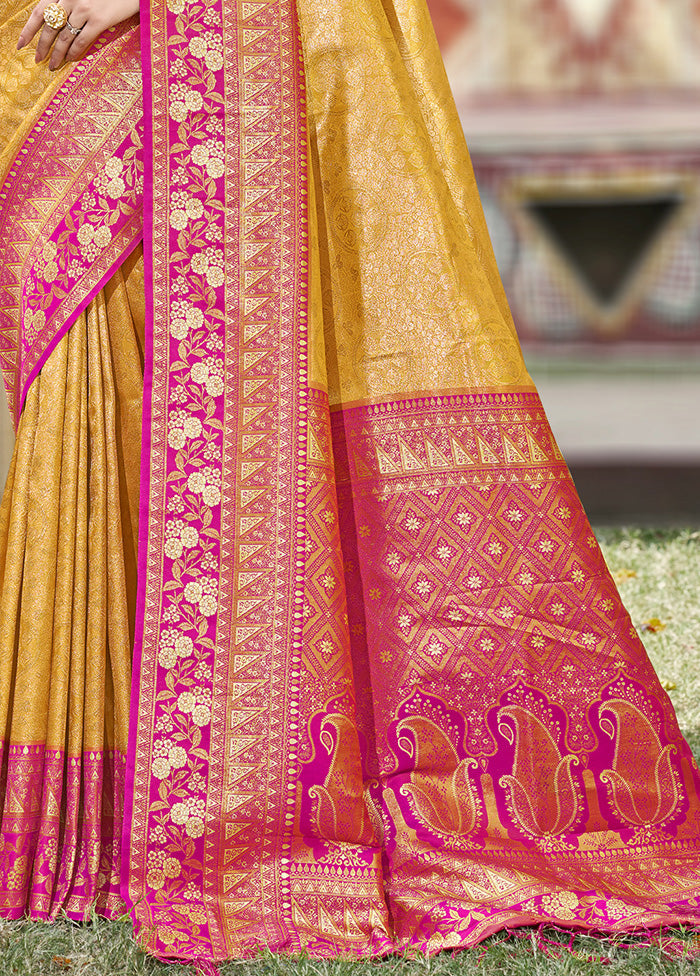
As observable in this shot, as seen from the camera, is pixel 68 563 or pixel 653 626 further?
pixel 653 626

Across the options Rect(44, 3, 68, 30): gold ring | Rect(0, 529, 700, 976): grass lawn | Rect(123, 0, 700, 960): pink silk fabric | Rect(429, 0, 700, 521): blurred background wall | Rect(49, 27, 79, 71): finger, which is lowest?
Rect(0, 529, 700, 976): grass lawn

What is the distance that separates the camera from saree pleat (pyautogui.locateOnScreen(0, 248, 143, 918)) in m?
1.36

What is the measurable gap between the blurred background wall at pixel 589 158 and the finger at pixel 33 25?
5273mm

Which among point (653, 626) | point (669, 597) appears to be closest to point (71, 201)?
point (653, 626)

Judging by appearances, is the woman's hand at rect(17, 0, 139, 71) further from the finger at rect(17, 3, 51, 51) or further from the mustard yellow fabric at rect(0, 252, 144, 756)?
the mustard yellow fabric at rect(0, 252, 144, 756)

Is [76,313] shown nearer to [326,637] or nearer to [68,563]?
[68,563]

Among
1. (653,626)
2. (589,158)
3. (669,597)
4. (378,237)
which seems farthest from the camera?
(589,158)

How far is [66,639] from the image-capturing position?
4.53 ft

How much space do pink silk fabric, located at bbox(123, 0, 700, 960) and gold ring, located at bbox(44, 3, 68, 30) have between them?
0.37 feet

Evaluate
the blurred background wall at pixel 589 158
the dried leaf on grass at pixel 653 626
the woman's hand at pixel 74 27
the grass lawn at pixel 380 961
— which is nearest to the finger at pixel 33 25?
the woman's hand at pixel 74 27

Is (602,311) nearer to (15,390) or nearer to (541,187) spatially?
(541,187)

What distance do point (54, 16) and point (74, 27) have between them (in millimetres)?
26

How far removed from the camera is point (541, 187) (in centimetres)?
677

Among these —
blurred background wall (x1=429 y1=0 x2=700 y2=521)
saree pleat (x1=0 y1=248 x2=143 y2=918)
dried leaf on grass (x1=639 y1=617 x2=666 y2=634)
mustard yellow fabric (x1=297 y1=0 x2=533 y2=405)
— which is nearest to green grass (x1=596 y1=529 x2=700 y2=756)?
dried leaf on grass (x1=639 y1=617 x2=666 y2=634)
